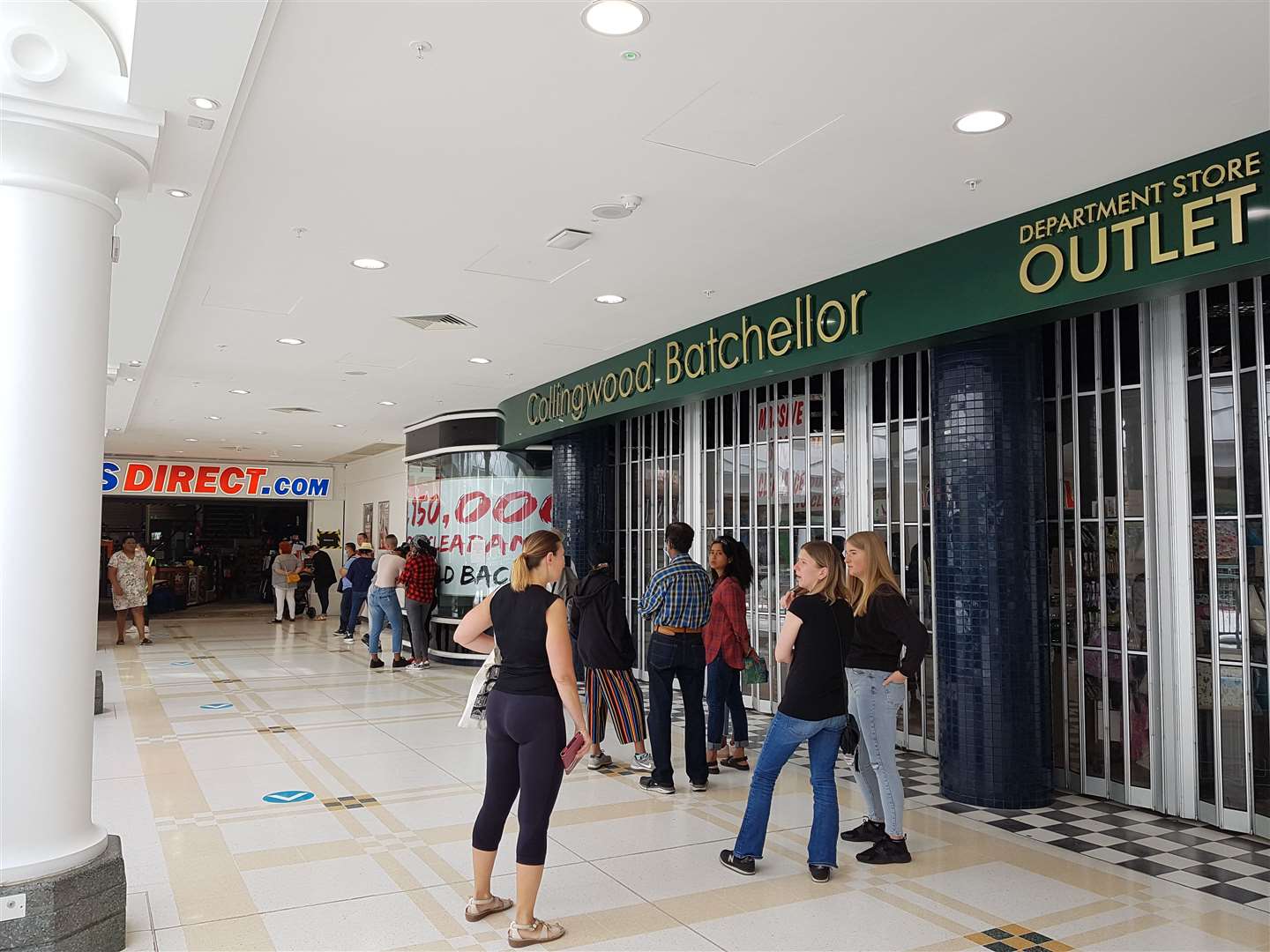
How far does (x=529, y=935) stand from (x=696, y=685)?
95.3 inches

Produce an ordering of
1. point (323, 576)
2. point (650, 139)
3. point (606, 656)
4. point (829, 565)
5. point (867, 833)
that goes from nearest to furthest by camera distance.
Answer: point (650, 139), point (829, 565), point (867, 833), point (606, 656), point (323, 576)

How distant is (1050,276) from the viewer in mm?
4711

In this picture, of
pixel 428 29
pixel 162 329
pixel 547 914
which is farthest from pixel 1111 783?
pixel 162 329

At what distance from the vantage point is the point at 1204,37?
3.23 metres

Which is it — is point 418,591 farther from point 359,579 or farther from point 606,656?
point 606,656

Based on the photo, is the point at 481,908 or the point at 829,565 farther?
the point at 829,565

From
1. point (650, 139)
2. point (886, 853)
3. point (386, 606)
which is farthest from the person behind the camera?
point (386, 606)

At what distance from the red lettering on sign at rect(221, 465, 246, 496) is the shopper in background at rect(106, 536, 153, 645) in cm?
674

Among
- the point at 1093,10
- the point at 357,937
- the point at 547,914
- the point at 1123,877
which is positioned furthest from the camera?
the point at 1123,877

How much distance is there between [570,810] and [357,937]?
1.83 metres

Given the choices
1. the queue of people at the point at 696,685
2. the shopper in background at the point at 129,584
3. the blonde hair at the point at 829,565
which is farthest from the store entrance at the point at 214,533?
the blonde hair at the point at 829,565

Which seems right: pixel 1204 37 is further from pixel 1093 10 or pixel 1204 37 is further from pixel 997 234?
pixel 997 234

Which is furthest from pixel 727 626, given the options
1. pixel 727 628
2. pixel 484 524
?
pixel 484 524

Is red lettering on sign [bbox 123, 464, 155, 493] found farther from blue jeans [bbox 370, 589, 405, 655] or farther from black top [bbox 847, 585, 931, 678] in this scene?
black top [bbox 847, 585, 931, 678]
